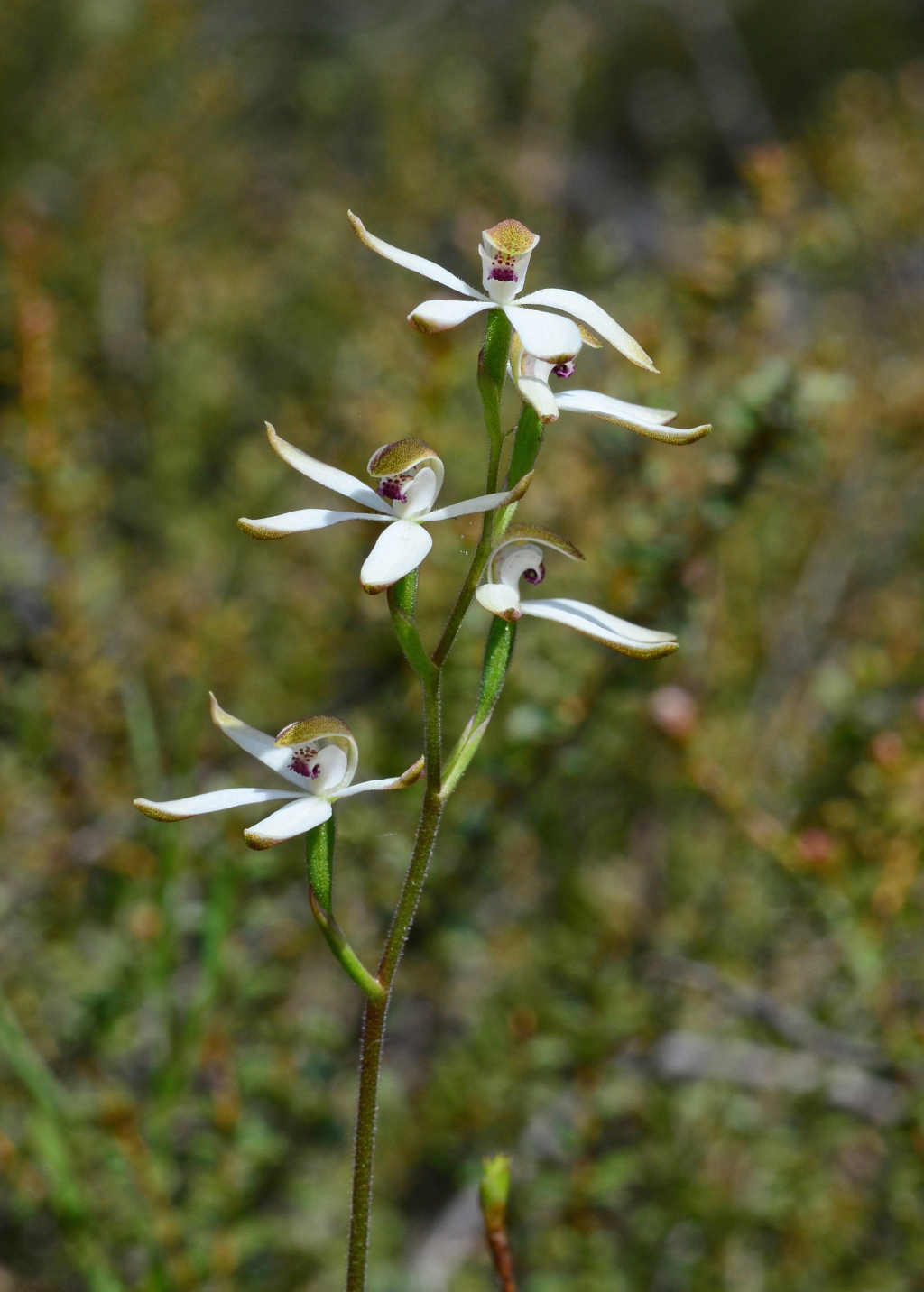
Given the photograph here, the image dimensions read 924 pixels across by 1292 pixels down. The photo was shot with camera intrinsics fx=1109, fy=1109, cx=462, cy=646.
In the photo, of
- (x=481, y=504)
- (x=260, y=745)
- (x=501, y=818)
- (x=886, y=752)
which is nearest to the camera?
(x=481, y=504)

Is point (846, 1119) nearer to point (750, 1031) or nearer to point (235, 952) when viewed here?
point (750, 1031)

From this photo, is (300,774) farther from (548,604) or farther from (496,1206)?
(496,1206)

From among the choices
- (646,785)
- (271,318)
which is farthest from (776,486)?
(271,318)

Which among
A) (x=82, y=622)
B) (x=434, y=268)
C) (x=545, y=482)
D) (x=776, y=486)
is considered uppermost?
(x=434, y=268)

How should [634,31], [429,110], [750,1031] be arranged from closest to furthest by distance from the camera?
1. [750,1031]
2. [429,110]
3. [634,31]

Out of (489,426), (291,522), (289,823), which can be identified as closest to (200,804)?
(289,823)

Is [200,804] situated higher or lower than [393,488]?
lower

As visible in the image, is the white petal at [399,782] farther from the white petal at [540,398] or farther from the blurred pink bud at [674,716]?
the blurred pink bud at [674,716]
